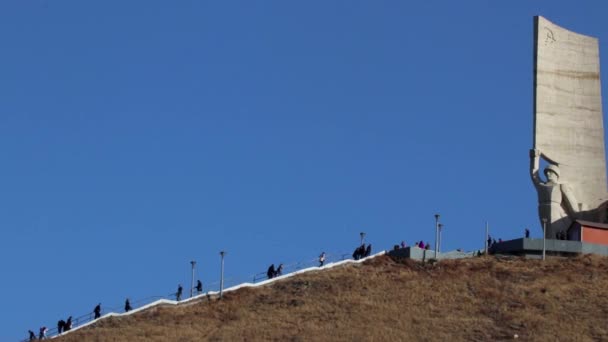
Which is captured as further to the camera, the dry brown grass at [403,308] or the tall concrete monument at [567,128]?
the tall concrete monument at [567,128]

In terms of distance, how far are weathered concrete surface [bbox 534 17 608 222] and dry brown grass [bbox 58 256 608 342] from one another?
23.9 feet

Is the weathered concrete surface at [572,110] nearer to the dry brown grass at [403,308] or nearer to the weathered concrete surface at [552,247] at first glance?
the weathered concrete surface at [552,247]

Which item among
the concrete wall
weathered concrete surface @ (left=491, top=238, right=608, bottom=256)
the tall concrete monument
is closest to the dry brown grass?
weathered concrete surface @ (left=491, top=238, right=608, bottom=256)

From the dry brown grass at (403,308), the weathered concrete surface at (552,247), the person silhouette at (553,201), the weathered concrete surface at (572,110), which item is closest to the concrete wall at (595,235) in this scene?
the weathered concrete surface at (552,247)

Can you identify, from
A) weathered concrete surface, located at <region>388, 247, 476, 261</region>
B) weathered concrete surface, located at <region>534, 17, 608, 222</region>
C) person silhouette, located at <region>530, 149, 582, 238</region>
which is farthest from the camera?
weathered concrete surface, located at <region>534, 17, 608, 222</region>

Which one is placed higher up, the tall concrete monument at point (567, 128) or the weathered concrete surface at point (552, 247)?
the tall concrete monument at point (567, 128)

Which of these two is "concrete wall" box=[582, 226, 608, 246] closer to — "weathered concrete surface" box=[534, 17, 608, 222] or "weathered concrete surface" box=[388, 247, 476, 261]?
"weathered concrete surface" box=[534, 17, 608, 222]

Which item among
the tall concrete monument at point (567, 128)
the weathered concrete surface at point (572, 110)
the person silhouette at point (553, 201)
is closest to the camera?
the person silhouette at point (553, 201)

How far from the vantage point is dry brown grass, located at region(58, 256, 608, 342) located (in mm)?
54719

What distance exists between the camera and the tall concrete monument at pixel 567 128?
68.9m

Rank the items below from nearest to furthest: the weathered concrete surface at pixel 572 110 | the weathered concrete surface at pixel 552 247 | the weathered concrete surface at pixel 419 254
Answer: the weathered concrete surface at pixel 419 254
the weathered concrete surface at pixel 552 247
the weathered concrete surface at pixel 572 110

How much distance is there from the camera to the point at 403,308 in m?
57.5

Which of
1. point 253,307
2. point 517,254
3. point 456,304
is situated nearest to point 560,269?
point 517,254

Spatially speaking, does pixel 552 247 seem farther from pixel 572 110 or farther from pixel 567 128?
pixel 572 110
